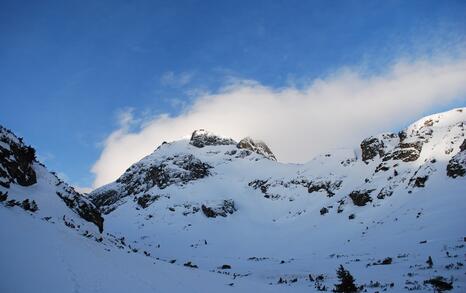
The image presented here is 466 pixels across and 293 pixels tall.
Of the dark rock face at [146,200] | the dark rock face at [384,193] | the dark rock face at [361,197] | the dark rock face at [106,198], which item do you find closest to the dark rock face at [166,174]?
the dark rock face at [106,198]

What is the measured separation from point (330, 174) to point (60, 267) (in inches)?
3185

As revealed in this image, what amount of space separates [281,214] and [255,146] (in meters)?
57.3

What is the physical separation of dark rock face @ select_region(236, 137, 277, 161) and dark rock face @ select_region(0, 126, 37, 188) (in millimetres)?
104270

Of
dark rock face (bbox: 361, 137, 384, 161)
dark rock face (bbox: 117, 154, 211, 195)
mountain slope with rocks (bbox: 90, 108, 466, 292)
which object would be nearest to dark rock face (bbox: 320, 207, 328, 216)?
mountain slope with rocks (bbox: 90, 108, 466, 292)

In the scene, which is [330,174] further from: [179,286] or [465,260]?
[179,286]

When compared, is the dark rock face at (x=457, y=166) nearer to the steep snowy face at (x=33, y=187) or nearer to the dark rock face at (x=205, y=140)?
the steep snowy face at (x=33, y=187)

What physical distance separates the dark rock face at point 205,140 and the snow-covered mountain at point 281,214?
19.3 ft

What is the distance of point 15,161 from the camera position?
28.4 m

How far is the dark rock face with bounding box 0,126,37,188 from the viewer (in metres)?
26.5

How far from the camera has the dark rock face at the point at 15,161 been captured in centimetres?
2653

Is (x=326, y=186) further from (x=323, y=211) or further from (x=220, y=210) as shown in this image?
(x=220, y=210)

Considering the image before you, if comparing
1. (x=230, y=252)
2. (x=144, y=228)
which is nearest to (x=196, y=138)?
(x=144, y=228)

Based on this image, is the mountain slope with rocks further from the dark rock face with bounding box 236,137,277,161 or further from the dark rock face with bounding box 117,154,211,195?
the dark rock face with bounding box 236,137,277,161

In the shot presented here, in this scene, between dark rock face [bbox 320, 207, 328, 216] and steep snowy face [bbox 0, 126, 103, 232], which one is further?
dark rock face [bbox 320, 207, 328, 216]
